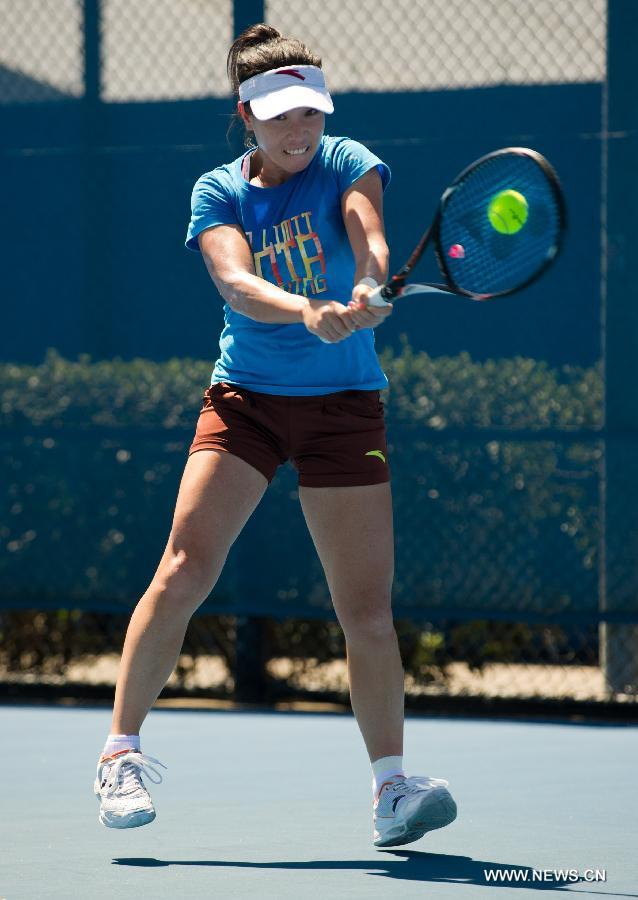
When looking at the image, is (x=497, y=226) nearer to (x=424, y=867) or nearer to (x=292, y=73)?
(x=292, y=73)

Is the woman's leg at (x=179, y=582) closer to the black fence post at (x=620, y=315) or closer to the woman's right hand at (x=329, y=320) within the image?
the woman's right hand at (x=329, y=320)

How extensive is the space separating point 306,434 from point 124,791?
86 cm

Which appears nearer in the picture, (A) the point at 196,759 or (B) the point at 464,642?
(A) the point at 196,759

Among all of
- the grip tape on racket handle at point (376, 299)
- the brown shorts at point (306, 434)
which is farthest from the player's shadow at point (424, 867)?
the grip tape on racket handle at point (376, 299)

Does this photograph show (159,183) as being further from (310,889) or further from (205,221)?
(310,889)

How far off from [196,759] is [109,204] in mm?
2156

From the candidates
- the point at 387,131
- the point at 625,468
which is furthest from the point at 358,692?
the point at 387,131

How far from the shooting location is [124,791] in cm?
343

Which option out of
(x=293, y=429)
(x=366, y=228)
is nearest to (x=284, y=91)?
(x=366, y=228)

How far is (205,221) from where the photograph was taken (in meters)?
3.56

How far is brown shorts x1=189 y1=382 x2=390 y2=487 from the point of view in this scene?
357 centimetres

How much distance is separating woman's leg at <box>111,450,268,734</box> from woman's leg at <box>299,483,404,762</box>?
21 centimetres

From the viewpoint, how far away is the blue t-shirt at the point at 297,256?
3.52 metres

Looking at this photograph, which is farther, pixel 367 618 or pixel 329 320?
pixel 367 618
